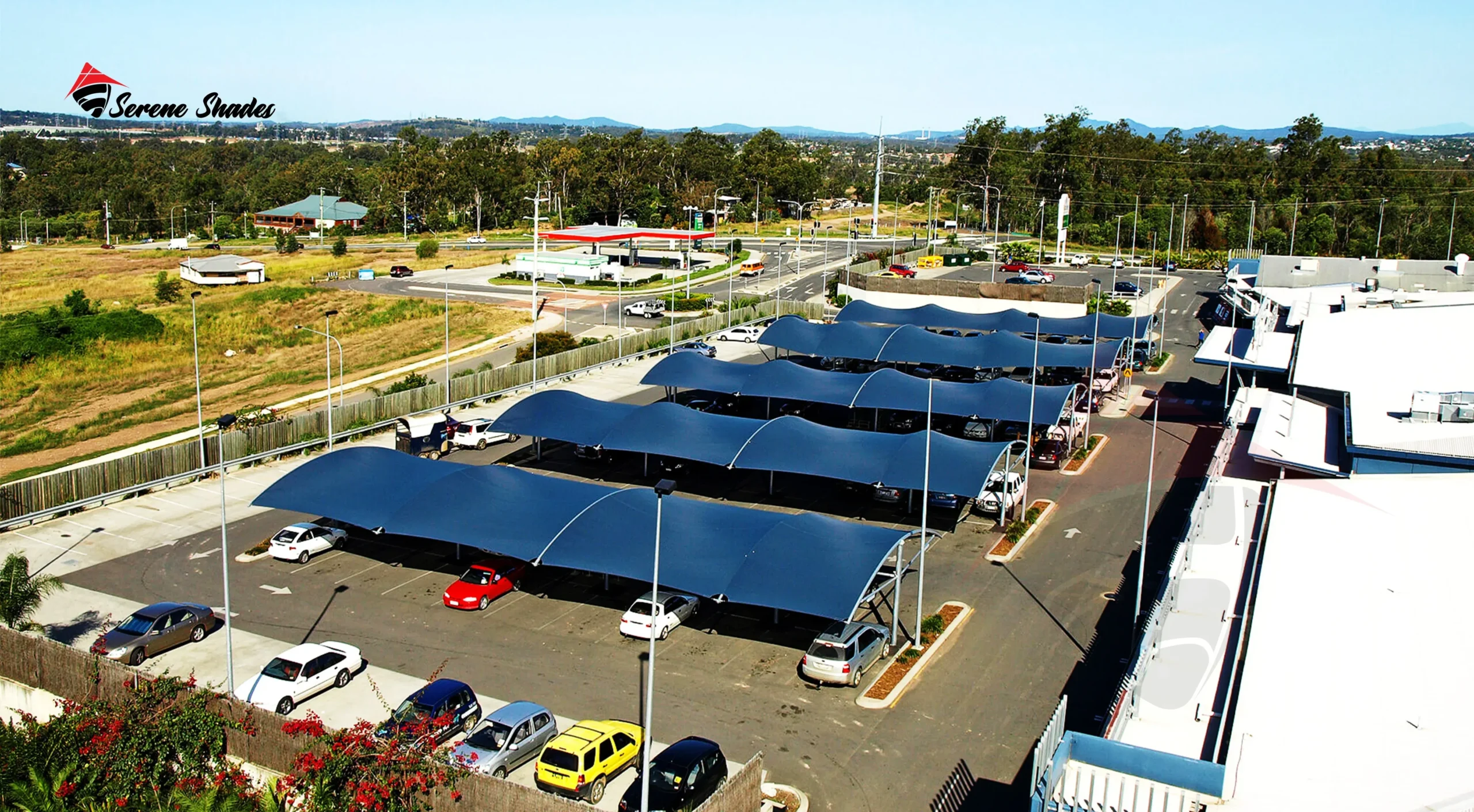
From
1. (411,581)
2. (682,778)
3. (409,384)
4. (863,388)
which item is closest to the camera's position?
(682,778)

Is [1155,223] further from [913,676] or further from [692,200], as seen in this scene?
[913,676]

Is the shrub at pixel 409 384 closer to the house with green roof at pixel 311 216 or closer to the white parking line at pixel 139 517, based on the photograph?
the white parking line at pixel 139 517

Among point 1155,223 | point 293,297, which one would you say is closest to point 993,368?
point 293,297

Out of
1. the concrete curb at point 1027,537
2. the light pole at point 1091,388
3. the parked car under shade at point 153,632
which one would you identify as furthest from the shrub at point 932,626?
the light pole at point 1091,388

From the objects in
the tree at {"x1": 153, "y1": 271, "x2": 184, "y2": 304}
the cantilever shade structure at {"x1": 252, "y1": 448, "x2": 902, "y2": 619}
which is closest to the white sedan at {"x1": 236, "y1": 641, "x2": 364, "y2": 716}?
the cantilever shade structure at {"x1": 252, "y1": 448, "x2": 902, "y2": 619}

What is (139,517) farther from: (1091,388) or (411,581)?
(1091,388)

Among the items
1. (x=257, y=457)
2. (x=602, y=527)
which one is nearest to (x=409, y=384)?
(x=257, y=457)
